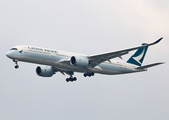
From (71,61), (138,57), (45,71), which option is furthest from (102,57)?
(138,57)

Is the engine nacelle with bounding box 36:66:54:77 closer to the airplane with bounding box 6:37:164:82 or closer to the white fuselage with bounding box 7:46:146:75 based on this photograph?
the airplane with bounding box 6:37:164:82

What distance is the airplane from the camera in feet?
198

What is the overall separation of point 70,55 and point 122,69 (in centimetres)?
1126

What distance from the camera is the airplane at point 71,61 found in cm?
6041

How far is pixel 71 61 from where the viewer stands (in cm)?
6225

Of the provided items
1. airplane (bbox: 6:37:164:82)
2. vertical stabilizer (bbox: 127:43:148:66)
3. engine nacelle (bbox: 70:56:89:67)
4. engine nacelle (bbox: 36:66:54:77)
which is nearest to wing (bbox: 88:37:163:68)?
airplane (bbox: 6:37:164:82)

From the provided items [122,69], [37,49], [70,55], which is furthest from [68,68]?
[122,69]

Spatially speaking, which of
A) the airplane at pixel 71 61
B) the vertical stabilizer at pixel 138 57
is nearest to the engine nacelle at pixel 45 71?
the airplane at pixel 71 61

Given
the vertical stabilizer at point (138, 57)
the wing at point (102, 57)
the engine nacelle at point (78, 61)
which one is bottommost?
the engine nacelle at point (78, 61)

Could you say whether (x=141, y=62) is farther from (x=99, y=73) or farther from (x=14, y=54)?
(x=14, y=54)

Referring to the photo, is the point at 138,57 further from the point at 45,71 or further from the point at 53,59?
the point at 53,59

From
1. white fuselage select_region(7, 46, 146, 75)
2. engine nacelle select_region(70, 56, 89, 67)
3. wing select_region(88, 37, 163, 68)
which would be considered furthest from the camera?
engine nacelle select_region(70, 56, 89, 67)

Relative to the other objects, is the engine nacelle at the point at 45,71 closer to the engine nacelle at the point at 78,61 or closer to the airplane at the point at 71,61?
the airplane at the point at 71,61

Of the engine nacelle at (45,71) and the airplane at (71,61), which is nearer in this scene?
the airplane at (71,61)
